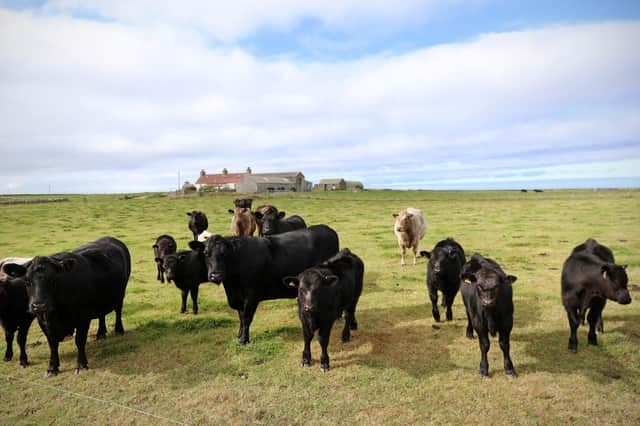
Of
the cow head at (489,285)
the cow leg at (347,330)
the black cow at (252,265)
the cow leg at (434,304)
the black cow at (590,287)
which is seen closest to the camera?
the cow head at (489,285)

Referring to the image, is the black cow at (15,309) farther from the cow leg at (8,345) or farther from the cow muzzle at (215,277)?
the cow muzzle at (215,277)

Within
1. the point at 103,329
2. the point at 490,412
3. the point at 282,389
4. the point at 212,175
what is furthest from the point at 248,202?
the point at 212,175

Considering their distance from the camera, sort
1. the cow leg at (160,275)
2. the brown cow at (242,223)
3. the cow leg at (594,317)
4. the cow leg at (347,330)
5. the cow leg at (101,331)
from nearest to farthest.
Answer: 1. the cow leg at (594,317)
2. the cow leg at (347,330)
3. the cow leg at (101,331)
4. the cow leg at (160,275)
5. the brown cow at (242,223)

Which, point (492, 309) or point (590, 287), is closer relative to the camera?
point (492, 309)

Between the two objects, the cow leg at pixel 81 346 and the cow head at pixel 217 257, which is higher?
the cow head at pixel 217 257

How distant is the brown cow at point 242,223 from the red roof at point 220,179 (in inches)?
2723

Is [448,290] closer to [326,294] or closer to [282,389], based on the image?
[326,294]

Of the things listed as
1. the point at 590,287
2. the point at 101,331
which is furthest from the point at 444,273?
the point at 101,331

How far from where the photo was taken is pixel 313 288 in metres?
6.11

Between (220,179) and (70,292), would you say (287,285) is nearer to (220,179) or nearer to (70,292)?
(70,292)

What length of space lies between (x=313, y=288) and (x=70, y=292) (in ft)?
12.1

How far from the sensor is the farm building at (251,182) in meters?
83.2

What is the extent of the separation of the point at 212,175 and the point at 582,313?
89.2 m

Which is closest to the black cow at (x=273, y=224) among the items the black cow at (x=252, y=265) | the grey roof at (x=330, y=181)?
the black cow at (x=252, y=265)
